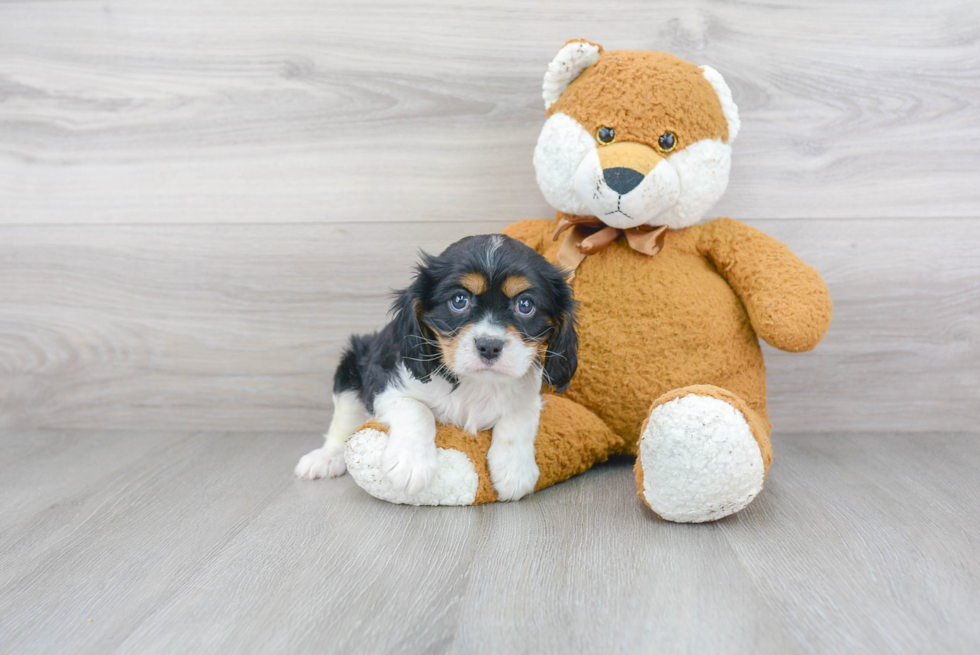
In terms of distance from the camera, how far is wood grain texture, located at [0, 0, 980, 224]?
6.32ft

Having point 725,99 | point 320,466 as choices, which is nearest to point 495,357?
point 320,466

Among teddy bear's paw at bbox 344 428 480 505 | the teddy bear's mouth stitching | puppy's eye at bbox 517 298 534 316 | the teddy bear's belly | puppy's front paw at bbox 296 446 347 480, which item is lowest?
puppy's front paw at bbox 296 446 347 480

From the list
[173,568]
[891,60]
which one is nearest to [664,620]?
[173,568]

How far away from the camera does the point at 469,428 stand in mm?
1507

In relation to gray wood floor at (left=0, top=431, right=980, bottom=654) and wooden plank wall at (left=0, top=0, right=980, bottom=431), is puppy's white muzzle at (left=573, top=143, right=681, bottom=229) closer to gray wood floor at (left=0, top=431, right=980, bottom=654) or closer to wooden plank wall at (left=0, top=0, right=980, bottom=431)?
wooden plank wall at (left=0, top=0, right=980, bottom=431)

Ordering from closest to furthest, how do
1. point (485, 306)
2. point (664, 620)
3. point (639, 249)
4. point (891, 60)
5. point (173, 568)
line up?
point (664, 620) → point (173, 568) → point (485, 306) → point (639, 249) → point (891, 60)

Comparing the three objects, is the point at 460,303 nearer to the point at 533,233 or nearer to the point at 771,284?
the point at 533,233

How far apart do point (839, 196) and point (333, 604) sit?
1.75 meters

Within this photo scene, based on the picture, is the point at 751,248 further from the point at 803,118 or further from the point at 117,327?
the point at 117,327

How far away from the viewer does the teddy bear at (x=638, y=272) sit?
4.90 feet

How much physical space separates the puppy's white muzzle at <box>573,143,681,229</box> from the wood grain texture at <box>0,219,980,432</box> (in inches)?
22.2

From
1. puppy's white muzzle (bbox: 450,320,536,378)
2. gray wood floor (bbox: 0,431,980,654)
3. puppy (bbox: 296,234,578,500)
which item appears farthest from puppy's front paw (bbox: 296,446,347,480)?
puppy's white muzzle (bbox: 450,320,536,378)

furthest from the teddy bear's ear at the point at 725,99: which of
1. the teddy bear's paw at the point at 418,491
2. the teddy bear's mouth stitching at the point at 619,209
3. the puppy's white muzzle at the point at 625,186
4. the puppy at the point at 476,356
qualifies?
the teddy bear's paw at the point at 418,491

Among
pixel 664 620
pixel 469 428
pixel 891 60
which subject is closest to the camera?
pixel 664 620
